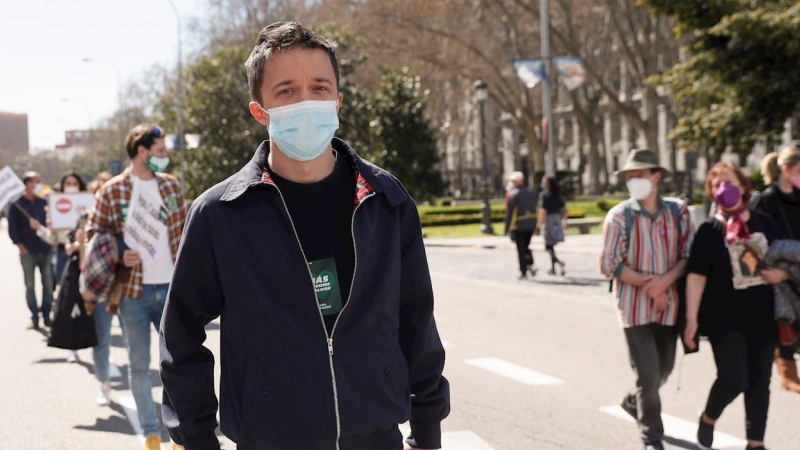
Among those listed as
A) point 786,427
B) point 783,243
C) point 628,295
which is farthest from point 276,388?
point 786,427

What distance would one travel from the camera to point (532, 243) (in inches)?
1043

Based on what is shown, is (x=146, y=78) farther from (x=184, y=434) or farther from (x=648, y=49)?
(x=184, y=434)

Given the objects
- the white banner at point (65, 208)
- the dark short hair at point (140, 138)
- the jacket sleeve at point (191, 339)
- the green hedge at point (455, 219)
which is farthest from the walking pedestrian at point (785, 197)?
the green hedge at point (455, 219)

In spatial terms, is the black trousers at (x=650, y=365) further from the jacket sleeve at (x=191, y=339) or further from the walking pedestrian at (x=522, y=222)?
the walking pedestrian at (x=522, y=222)

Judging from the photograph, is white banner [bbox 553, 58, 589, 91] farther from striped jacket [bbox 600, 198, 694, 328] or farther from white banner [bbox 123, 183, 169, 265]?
white banner [bbox 123, 183, 169, 265]

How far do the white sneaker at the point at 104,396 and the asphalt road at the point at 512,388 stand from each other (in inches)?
3.0

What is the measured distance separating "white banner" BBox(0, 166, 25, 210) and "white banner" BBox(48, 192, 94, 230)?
734 millimetres

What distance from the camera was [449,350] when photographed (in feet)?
34.0

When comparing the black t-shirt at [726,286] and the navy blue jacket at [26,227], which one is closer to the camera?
the black t-shirt at [726,286]

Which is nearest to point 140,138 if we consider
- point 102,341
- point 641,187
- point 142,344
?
point 142,344

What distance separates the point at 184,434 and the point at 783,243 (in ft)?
14.5

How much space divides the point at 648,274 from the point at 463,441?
5.13ft

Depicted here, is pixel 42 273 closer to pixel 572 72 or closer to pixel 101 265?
pixel 101 265

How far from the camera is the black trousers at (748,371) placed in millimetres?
5703
